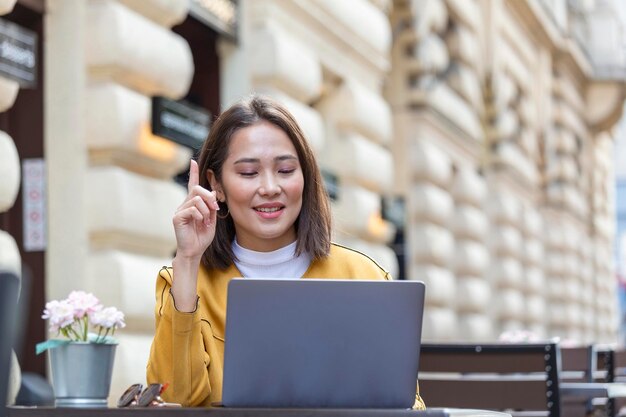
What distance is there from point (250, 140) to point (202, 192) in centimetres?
36

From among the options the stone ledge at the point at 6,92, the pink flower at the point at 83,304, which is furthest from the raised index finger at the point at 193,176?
the stone ledge at the point at 6,92

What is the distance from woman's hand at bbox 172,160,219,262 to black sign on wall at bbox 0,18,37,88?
10.7ft

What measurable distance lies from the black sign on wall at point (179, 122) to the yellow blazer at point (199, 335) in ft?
12.3

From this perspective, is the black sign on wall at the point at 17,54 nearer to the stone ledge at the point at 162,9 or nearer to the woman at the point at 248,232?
the stone ledge at the point at 162,9

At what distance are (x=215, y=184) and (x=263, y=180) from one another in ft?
0.72

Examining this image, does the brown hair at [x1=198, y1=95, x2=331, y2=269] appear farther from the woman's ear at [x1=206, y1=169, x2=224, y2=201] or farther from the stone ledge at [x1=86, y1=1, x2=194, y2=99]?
the stone ledge at [x1=86, y1=1, x2=194, y2=99]

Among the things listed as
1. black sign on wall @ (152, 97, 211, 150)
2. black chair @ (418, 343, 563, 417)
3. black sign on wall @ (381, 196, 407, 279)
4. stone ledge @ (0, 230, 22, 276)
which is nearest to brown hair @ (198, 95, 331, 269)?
black chair @ (418, 343, 563, 417)

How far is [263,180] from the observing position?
11.1 ft

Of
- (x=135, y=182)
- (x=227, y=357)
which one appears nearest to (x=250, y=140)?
(x=227, y=357)

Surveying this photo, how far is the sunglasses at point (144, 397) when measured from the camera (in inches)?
114

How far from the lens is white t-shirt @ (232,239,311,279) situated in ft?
11.4

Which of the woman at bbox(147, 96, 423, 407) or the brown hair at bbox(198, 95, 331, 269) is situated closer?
the woman at bbox(147, 96, 423, 407)

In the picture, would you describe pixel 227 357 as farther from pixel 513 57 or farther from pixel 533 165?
pixel 533 165

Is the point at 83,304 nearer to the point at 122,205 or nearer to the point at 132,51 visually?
the point at 122,205
